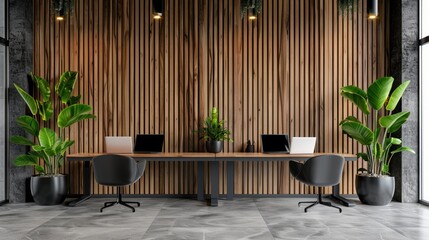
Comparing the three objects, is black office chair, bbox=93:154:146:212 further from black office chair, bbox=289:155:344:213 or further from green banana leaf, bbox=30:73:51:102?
black office chair, bbox=289:155:344:213

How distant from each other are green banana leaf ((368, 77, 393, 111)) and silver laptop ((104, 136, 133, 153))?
406 cm

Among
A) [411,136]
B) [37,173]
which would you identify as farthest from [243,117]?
[37,173]

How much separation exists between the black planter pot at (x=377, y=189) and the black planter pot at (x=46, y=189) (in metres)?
5.08

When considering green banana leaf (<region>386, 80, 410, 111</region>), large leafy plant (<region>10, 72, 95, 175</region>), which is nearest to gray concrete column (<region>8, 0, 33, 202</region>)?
large leafy plant (<region>10, 72, 95, 175</region>)

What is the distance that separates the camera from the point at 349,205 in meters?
6.74

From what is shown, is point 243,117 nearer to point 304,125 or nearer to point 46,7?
point 304,125

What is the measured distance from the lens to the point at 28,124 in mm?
6883

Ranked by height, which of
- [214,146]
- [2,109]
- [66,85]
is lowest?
[214,146]

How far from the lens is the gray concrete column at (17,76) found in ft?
23.5

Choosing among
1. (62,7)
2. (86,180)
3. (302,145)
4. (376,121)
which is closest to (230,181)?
(302,145)

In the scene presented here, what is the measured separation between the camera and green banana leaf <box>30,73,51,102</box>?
7.11 metres

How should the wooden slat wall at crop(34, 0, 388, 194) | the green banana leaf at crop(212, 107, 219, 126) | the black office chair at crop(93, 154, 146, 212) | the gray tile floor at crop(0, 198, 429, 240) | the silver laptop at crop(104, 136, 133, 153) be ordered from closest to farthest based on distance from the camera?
the gray tile floor at crop(0, 198, 429, 240) < the black office chair at crop(93, 154, 146, 212) < the silver laptop at crop(104, 136, 133, 153) < the green banana leaf at crop(212, 107, 219, 126) < the wooden slat wall at crop(34, 0, 388, 194)

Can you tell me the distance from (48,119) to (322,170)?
192 inches

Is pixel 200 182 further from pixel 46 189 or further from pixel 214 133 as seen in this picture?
pixel 46 189
